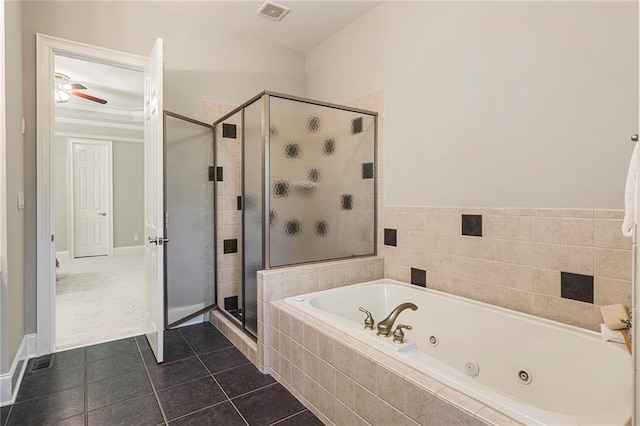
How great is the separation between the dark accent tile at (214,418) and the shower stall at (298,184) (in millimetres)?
614

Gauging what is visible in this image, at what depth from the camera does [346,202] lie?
261cm

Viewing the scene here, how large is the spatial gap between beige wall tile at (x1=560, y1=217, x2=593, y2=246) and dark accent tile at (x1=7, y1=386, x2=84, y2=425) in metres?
2.62

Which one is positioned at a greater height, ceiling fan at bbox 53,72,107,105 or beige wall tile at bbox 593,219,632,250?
ceiling fan at bbox 53,72,107,105

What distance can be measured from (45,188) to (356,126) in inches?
90.1

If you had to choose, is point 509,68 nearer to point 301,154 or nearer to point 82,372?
point 301,154

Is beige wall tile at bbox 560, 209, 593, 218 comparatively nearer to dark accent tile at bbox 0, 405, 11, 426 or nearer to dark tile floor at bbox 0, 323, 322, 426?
dark tile floor at bbox 0, 323, 322, 426

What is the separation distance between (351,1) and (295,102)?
106cm

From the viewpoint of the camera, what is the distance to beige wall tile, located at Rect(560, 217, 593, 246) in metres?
1.56

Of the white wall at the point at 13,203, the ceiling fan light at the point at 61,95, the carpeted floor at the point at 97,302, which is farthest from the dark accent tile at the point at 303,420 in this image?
the ceiling fan light at the point at 61,95

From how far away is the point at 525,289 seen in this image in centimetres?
180

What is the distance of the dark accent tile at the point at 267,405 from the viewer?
64.6 inches

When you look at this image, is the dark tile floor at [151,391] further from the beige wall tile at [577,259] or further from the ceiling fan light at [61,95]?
the ceiling fan light at [61,95]

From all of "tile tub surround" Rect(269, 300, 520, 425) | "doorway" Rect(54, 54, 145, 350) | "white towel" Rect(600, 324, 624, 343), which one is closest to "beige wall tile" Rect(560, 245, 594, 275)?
"white towel" Rect(600, 324, 624, 343)

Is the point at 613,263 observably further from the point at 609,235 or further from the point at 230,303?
the point at 230,303
